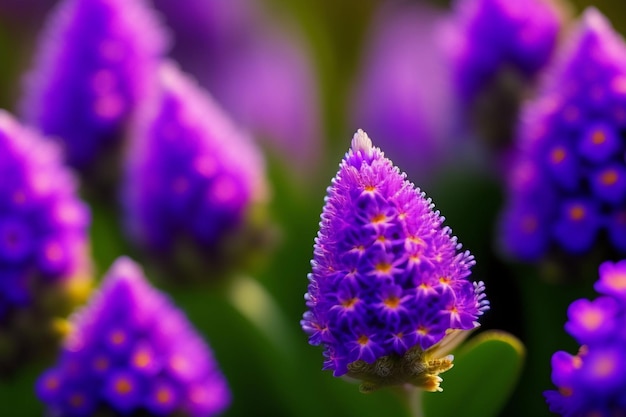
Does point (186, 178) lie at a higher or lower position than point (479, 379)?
higher

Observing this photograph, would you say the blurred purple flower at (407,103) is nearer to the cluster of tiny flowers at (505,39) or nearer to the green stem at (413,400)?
the cluster of tiny flowers at (505,39)

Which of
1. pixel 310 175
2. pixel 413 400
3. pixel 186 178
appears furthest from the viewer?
pixel 310 175

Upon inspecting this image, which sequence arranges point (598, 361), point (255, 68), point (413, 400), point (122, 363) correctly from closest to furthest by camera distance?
point (598, 361) → point (413, 400) → point (122, 363) → point (255, 68)

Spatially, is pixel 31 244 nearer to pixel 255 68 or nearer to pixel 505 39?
pixel 505 39

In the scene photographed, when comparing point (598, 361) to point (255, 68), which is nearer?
point (598, 361)

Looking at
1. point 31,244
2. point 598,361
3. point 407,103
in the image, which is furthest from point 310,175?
point 598,361

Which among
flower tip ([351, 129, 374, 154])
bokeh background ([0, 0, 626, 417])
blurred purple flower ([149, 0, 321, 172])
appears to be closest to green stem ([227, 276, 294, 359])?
bokeh background ([0, 0, 626, 417])

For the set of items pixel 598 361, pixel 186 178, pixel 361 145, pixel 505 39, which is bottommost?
pixel 598 361

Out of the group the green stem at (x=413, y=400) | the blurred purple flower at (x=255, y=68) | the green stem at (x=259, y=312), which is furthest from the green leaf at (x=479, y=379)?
the blurred purple flower at (x=255, y=68)
